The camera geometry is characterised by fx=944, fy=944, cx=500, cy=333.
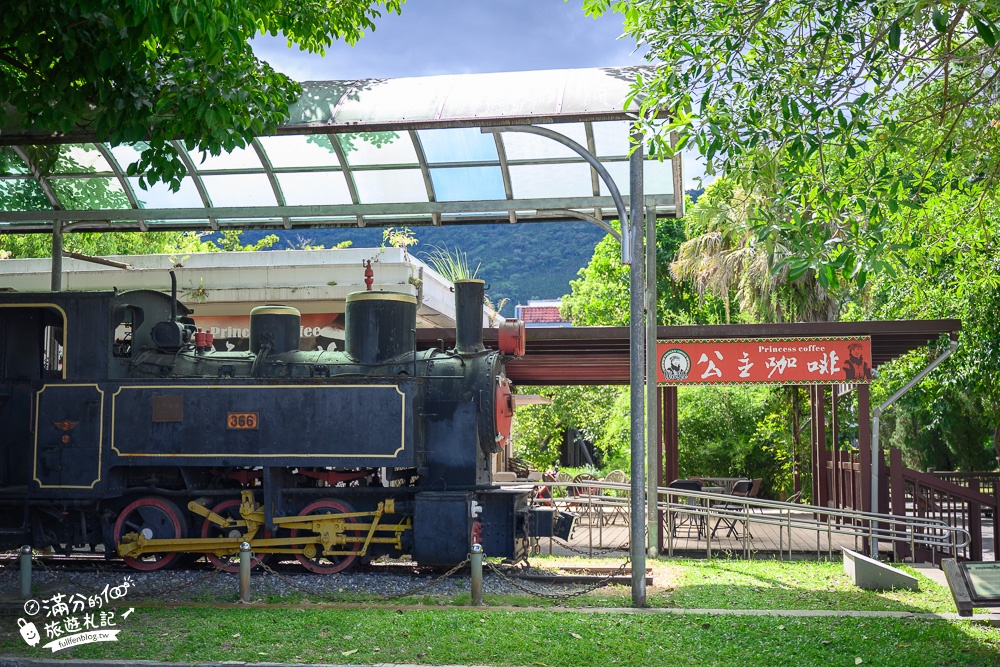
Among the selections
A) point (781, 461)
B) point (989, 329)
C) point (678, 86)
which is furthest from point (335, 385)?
point (781, 461)

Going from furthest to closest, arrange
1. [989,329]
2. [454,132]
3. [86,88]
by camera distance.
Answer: [989,329], [454,132], [86,88]

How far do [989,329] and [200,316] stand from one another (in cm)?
1515

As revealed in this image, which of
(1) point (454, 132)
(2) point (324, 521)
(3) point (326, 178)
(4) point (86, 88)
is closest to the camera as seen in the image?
(4) point (86, 88)

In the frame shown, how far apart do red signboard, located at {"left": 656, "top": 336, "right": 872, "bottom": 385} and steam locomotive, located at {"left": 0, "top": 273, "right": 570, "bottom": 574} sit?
127 inches

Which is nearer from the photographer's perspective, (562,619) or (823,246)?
(823,246)

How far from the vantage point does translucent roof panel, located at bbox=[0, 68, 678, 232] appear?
10.5m

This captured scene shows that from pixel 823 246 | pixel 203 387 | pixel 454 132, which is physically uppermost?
pixel 454 132

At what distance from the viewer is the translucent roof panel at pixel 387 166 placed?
1054 centimetres

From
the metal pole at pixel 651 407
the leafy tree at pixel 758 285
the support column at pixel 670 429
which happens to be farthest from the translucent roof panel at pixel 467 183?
the leafy tree at pixel 758 285

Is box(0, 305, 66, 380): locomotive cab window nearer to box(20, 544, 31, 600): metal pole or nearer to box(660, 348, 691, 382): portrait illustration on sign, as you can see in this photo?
box(20, 544, 31, 600): metal pole

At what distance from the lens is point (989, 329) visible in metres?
17.6

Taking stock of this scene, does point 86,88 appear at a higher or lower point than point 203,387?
higher

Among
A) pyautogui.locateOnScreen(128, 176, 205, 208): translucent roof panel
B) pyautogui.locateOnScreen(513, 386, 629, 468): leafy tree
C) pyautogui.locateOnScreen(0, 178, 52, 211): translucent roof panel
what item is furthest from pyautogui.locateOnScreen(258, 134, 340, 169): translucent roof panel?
pyautogui.locateOnScreen(513, 386, 629, 468): leafy tree

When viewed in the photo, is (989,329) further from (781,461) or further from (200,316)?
(200,316)
